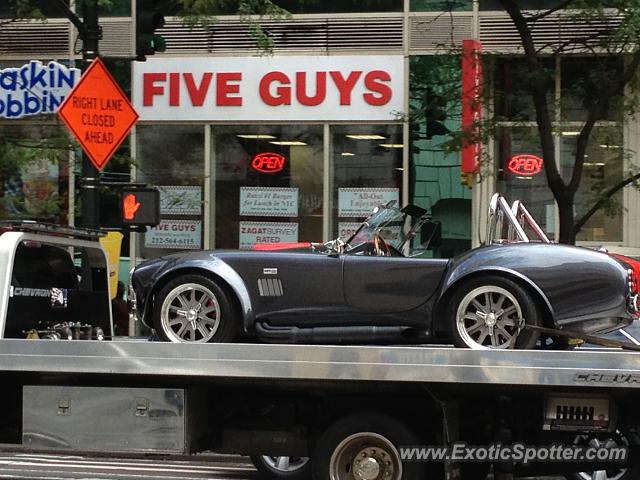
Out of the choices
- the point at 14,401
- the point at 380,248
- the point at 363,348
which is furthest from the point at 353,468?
the point at 14,401

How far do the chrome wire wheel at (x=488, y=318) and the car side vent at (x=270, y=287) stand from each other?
1291 mm

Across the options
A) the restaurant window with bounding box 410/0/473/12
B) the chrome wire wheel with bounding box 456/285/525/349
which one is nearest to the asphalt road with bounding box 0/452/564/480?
the chrome wire wheel with bounding box 456/285/525/349

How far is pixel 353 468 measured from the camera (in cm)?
704

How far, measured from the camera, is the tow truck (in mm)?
6520

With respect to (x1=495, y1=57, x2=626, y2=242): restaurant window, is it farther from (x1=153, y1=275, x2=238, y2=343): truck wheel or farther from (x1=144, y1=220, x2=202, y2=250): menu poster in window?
(x1=153, y1=275, x2=238, y2=343): truck wheel

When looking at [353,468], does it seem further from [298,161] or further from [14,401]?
[298,161]

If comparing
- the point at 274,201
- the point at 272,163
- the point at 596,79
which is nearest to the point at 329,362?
the point at 596,79

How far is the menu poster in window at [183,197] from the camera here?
1681 centimetres

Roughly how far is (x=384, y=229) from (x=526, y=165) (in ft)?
28.3

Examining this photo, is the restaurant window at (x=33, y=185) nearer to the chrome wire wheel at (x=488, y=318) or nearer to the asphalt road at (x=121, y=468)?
the asphalt road at (x=121, y=468)

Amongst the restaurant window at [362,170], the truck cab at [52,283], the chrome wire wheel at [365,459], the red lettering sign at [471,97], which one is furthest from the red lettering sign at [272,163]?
the chrome wire wheel at [365,459]

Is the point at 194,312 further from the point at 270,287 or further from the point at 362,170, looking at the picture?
the point at 362,170

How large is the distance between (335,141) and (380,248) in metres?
9.07

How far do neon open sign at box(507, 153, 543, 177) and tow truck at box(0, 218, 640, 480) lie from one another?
9330mm
